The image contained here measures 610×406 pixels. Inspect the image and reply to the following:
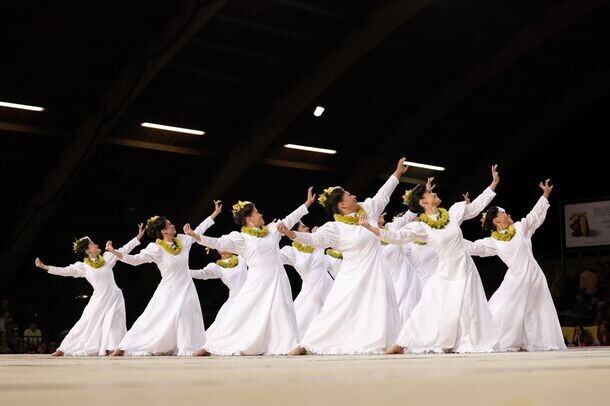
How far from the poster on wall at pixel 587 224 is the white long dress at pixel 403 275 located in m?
11.9

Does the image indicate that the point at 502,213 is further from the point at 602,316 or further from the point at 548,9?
the point at 548,9

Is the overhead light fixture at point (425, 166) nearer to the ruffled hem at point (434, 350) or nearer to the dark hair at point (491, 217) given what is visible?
the dark hair at point (491, 217)

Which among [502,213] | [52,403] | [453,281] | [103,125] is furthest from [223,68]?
[52,403]

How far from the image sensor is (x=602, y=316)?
1830 cm

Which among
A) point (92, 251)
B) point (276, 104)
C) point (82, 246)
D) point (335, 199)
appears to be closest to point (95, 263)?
point (92, 251)

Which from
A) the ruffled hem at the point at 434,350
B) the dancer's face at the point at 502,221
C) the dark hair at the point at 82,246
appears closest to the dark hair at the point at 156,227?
the dark hair at the point at 82,246

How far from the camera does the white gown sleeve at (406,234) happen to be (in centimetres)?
870

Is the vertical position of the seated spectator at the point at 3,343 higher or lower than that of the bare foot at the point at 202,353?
lower

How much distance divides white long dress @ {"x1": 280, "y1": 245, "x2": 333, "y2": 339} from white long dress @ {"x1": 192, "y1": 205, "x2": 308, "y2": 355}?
1.90 meters

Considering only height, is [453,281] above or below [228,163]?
below

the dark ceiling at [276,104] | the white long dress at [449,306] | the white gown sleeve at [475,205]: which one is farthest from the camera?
the dark ceiling at [276,104]

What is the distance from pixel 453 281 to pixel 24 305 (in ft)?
55.6

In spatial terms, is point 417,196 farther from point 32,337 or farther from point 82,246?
point 32,337

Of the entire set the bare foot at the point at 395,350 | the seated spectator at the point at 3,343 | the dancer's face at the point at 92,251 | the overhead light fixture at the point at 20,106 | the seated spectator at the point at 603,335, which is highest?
the overhead light fixture at the point at 20,106
